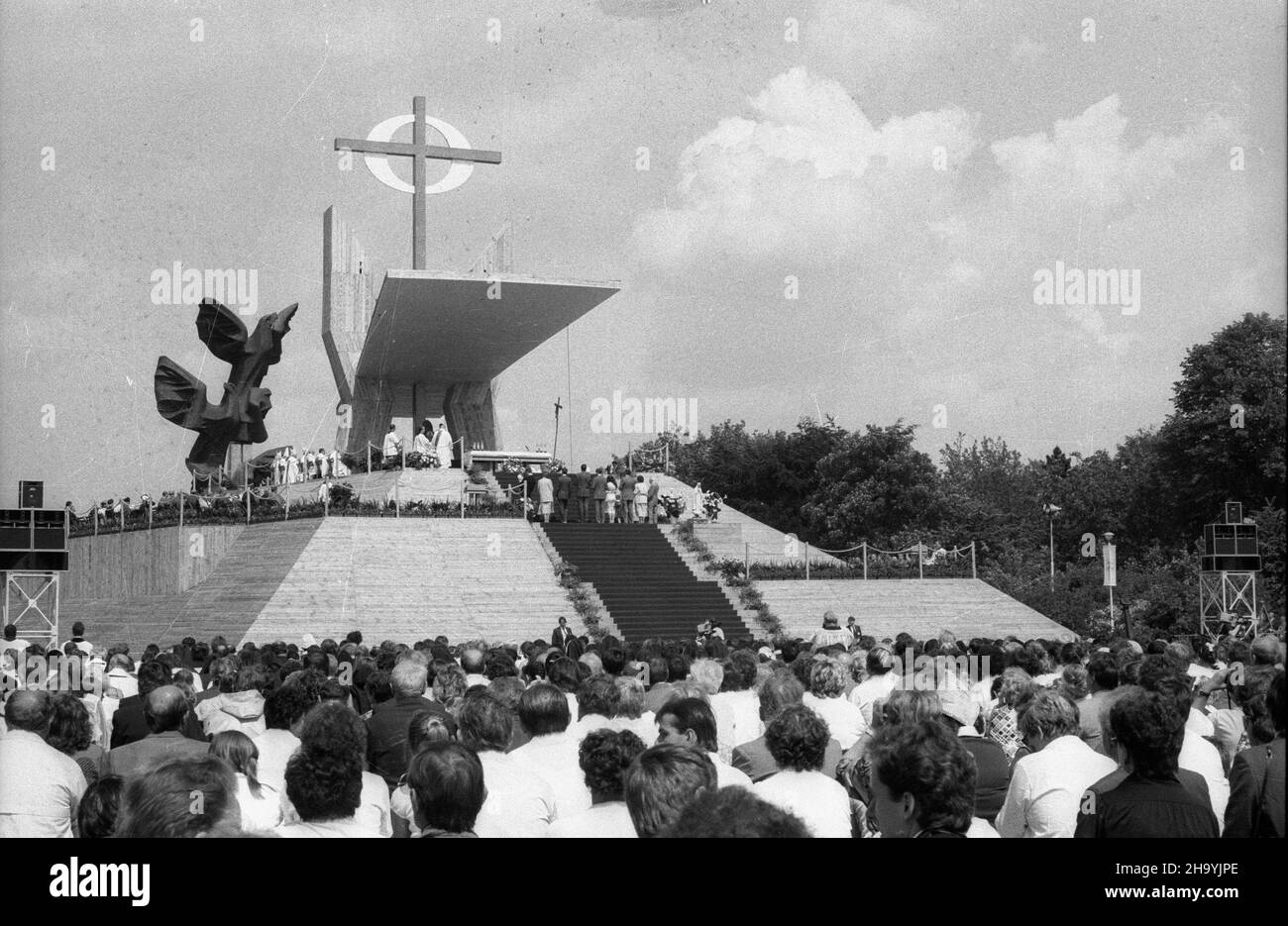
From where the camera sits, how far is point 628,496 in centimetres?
2669

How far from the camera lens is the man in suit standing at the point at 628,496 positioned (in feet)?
87.4

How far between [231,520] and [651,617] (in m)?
8.69

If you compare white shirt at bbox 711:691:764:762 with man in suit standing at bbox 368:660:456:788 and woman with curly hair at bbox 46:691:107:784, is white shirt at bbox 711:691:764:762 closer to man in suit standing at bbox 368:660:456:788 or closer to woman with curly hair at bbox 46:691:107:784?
man in suit standing at bbox 368:660:456:788

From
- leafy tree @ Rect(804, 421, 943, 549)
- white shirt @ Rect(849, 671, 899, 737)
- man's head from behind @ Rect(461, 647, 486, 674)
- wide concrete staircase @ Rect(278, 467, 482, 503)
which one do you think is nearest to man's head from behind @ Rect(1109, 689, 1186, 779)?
white shirt @ Rect(849, 671, 899, 737)

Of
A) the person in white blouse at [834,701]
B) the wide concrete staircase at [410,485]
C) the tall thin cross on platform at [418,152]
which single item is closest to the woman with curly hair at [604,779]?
the person in white blouse at [834,701]

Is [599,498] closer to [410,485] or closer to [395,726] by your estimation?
[410,485]

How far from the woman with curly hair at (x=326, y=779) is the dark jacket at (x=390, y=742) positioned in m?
2.00

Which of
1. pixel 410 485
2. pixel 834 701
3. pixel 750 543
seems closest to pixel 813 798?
pixel 834 701

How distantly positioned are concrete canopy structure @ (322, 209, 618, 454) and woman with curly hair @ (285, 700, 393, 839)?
27465 mm

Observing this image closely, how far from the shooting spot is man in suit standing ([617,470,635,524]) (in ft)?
87.4

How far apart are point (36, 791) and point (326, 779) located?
120 cm

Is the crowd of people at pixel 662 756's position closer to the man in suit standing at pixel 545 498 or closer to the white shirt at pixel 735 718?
the white shirt at pixel 735 718

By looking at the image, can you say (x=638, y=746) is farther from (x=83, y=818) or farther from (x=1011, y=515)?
(x=1011, y=515)
